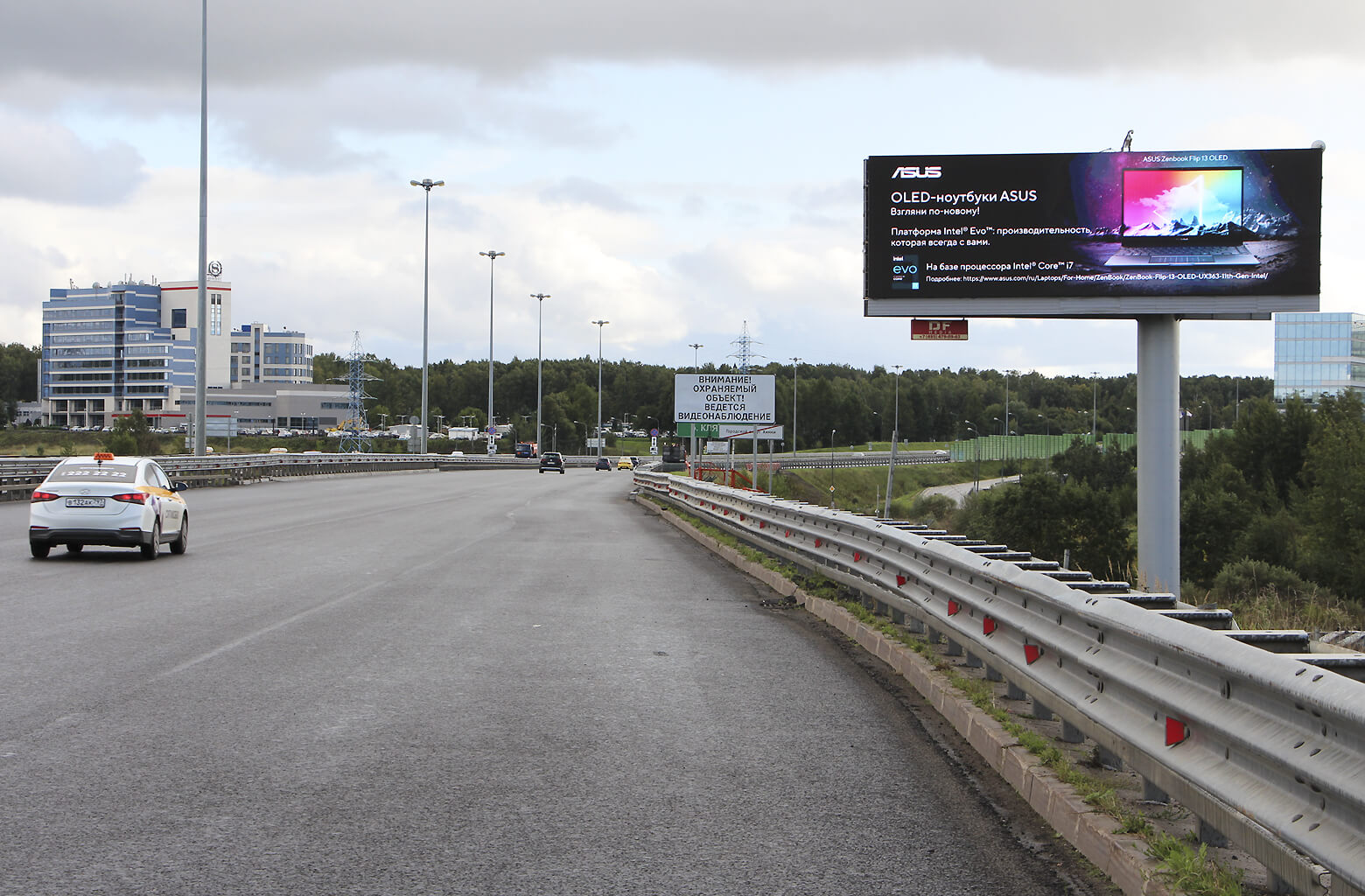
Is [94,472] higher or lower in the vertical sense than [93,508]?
higher

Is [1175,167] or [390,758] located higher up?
[1175,167]

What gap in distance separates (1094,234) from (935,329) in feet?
12.7

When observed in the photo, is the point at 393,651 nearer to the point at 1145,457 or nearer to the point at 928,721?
the point at 928,721

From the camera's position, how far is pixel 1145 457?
26906 mm

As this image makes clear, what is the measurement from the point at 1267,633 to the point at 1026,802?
5.34 feet

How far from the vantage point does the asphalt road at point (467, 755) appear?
195 inches

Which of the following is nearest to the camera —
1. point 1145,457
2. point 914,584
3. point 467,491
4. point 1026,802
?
point 1026,802

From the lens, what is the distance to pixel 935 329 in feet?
93.1

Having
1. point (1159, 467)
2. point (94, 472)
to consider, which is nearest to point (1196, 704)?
point (94, 472)

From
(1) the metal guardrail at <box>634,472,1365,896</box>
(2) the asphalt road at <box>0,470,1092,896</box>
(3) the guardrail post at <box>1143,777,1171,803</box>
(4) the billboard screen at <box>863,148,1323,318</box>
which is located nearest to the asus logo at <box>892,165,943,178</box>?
(4) the billboard screen at <box>863,148,1323,318</box>

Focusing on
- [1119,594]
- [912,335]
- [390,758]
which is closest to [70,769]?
[390,758]

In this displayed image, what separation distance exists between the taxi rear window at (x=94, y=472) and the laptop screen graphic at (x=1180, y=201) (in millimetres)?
20057

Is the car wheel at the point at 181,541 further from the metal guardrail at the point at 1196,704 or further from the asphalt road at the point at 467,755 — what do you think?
the metal guardrail at the point at 1196,704

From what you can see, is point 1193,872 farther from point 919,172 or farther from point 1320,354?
point 1320,354
